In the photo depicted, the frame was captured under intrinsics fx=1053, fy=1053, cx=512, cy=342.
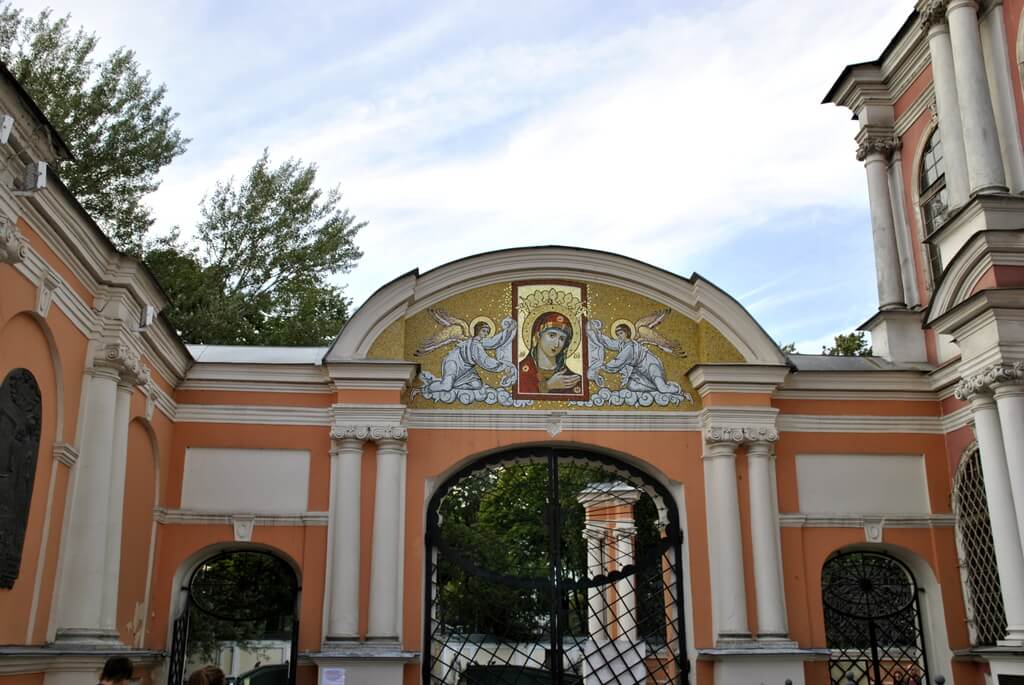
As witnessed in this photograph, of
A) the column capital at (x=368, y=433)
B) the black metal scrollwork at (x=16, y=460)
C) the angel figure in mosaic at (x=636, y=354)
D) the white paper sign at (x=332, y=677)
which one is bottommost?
the white paper sign at (x=332, y=677)

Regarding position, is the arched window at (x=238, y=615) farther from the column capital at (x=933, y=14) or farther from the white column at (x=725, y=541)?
the column capital at (x=933, y=14)

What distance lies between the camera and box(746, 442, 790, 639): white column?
36.0 ft

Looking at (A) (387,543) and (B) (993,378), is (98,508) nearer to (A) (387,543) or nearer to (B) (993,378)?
(A) (387,543)

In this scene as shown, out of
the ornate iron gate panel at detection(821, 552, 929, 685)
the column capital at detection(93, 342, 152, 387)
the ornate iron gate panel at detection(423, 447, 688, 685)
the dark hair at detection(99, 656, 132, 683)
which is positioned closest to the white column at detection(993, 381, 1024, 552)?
the ornate iron gate panel at detection(821, 552, 929, 685)

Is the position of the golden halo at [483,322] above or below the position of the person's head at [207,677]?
above

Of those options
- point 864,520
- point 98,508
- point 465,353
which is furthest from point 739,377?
point 98,508

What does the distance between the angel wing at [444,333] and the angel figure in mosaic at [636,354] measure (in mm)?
1470

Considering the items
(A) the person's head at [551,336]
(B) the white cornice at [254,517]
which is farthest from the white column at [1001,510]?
(B) the white cornice at [254,517]

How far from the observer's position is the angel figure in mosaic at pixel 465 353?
1185 centimetres

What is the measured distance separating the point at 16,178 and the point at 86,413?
2397 millimetres

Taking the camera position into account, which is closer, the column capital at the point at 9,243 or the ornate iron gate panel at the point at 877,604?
the column capital at the point at 9,243

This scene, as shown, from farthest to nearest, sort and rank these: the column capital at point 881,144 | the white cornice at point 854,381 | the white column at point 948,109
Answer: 1. the column capital at point 881,144
2. the white cornice at point 854,381
3. the white column at point 948,109

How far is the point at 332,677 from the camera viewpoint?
10406 mm

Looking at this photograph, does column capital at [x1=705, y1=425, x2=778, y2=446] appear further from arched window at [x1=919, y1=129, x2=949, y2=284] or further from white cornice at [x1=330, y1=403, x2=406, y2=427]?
white cornice at [x1=330, y1=403, x2=406, y2=427]
